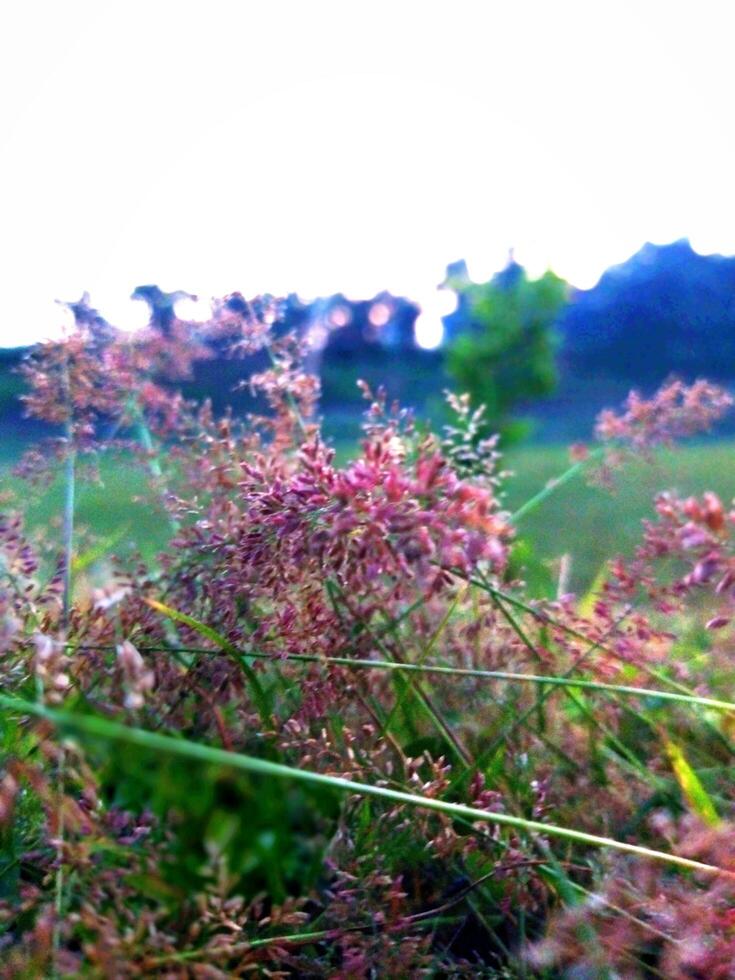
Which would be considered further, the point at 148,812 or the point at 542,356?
the point at 542,356

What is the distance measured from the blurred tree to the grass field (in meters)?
1.02

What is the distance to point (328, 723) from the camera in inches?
34.3

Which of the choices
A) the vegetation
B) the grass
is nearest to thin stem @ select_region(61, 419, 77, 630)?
the vegetation

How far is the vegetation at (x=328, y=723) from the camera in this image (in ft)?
1.70

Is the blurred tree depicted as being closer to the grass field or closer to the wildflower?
the grass field

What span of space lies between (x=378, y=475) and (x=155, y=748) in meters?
0.27

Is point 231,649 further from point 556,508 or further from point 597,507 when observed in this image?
point 556,508

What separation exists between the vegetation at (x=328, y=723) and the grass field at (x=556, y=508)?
0.06 m

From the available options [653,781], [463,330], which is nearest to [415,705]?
[653,781]

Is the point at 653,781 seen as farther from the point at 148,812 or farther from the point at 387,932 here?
the point at 148,812

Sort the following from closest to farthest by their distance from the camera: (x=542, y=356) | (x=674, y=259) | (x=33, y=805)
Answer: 1. (x=33, y=805)
2. (x=542, y=356)
3. (x=674, y=259)

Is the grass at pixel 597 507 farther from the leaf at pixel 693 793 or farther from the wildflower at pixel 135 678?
the wildflower at pixel 135 678

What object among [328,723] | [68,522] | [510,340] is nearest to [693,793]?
[328,723]

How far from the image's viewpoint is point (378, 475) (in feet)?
2.00
